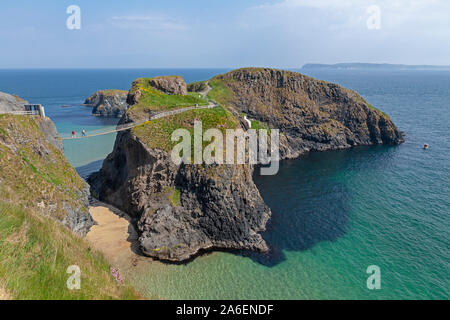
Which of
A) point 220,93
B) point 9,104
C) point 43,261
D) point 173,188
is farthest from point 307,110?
point 43,261

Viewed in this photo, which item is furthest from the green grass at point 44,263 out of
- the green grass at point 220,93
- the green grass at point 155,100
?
the green grass at point 220,93

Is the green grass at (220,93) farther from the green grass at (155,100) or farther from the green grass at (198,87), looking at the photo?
the green grass at (155,100)

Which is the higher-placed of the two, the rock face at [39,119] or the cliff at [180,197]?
the rock face at [39,119]

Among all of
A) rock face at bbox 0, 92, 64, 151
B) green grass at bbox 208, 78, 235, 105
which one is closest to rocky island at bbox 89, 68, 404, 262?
rock face at bbox 0, 92, 64, 151

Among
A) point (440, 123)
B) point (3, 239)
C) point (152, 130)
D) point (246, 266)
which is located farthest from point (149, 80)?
point (440, 123)

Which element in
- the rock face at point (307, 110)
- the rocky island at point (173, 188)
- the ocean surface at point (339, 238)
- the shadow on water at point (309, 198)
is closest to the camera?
the ocean surface at point (339, 238)
